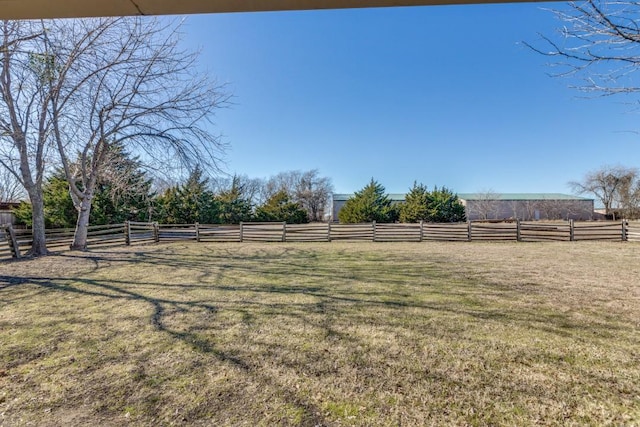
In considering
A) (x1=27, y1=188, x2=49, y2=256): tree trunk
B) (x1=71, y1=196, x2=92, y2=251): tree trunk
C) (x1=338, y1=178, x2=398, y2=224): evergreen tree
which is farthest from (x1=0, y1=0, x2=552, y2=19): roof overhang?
(x1=338, y1=178, x2=398, y2=224): evergreen tree

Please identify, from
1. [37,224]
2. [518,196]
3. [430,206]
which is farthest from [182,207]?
[518,196]

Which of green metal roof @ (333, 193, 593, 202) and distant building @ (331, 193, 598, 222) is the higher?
green metal roof @ (333, 193, 593, 202)

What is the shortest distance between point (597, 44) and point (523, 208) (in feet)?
140

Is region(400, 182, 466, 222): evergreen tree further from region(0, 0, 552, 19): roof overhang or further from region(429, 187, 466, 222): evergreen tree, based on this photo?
region(0, 0, 552, 19): roof overhang

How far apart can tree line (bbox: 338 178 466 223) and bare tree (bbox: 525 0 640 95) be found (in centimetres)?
1736

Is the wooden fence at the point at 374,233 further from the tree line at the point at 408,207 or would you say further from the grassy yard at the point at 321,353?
the grassy yard at the point at 321,353

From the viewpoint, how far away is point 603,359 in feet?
8.00

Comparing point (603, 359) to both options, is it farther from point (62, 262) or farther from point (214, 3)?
point (62, 262)

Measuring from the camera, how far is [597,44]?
9.18ft

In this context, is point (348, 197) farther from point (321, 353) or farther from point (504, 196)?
point (321, 353)

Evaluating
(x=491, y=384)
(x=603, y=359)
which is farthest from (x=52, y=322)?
(x=603, y=359)

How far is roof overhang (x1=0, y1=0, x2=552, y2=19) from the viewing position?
1.50 m

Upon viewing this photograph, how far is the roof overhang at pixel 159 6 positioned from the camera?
150 centimetres

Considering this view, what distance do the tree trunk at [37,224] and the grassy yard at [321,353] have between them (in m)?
3.93
